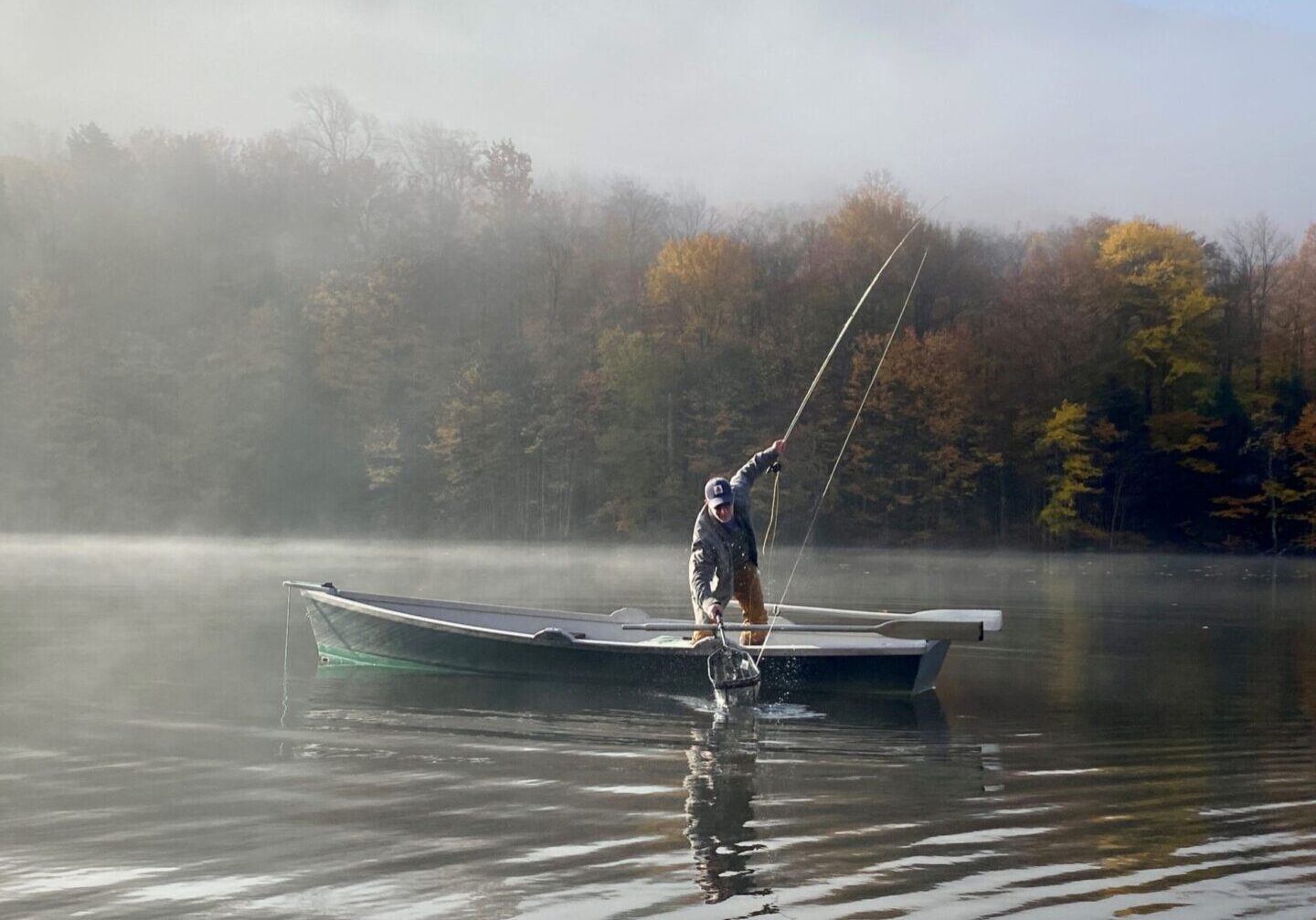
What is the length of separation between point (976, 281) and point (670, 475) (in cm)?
1469

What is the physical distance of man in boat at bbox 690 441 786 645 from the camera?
13547 millimetres

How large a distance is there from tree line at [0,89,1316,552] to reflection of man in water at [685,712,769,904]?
143 feet

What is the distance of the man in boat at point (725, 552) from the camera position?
1355 centimetres

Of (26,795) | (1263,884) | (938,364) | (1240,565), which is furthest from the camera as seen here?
(938,364)

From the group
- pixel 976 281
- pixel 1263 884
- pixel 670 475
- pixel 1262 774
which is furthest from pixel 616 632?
pixel 976 281

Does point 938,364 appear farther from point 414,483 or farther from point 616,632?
point 616,632

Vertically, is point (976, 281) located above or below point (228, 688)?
above

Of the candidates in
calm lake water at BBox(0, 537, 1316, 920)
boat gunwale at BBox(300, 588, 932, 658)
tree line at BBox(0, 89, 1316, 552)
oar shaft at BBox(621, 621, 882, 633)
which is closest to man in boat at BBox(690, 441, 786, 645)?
oar shaft at BBox(621, 621, 882, 633)

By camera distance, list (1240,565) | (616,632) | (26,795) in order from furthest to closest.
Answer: (1240,565) → (616,632) → (26,795)

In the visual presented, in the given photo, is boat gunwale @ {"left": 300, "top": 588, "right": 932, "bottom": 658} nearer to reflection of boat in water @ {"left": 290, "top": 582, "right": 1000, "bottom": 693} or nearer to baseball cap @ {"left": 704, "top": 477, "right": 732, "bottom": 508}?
reflection of boat in water @ {"left": 290, "top": 582, "right": 1000, "bottom": 693}

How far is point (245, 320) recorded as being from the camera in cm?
6388

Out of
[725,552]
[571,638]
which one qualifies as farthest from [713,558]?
[571,638]

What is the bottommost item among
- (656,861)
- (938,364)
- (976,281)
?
(656,861)

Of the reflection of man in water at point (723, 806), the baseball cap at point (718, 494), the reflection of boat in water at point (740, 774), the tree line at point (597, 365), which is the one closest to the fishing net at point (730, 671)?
the reflection of boat in water at point (740, 774)
